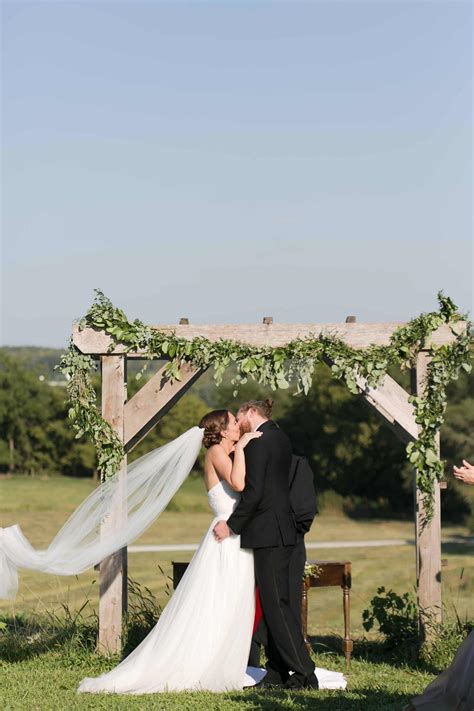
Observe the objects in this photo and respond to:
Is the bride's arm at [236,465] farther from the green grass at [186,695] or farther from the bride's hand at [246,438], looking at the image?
the green grass at [186,695]

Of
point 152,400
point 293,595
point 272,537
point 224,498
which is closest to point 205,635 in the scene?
point 293,595

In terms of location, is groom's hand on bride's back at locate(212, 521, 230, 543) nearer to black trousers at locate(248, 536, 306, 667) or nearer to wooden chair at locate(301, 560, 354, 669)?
black trousers at locate(248, 536, 306, 667)

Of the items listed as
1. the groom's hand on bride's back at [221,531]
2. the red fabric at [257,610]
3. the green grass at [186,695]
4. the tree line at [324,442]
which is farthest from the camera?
the tree line at [324,442]

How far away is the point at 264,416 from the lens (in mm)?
7977

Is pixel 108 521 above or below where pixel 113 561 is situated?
above

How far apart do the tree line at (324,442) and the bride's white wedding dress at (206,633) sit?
91.1 feet

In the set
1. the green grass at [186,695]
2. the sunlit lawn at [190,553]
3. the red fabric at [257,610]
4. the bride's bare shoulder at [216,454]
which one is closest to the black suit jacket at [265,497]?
the bride's bare shoulder at [216,454]

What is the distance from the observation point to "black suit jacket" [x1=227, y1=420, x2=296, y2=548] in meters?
7.78

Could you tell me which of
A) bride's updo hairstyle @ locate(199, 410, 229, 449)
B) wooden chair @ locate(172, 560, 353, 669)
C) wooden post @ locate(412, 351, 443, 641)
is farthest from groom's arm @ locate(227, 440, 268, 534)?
wooden post @ locate(412, 351, 443, 641)

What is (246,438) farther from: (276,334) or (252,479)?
(276,334)

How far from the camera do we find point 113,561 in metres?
8.98

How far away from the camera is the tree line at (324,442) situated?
3975 centimetres

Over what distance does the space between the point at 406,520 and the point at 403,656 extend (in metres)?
32.7

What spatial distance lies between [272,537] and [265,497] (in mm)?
279
